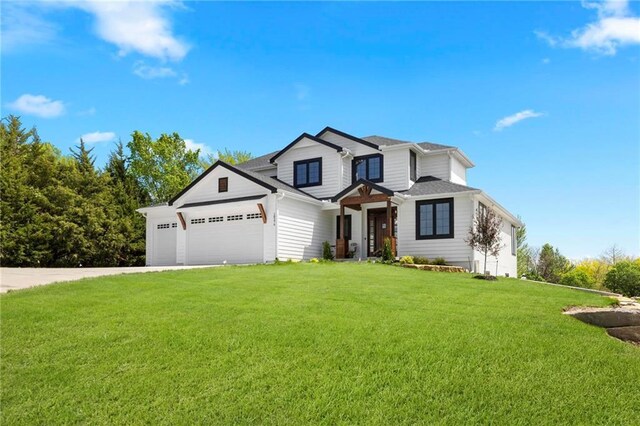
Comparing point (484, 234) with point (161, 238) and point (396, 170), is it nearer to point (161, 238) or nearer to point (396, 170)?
point (396, 170)

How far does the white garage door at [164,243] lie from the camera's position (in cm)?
2566

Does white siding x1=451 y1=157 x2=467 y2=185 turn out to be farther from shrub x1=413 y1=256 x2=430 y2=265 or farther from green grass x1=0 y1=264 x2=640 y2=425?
green grass x1=0 y1=264 x2=640 y2=425

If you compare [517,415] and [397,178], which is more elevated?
[397,178]

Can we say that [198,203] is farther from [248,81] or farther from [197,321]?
[197,321]

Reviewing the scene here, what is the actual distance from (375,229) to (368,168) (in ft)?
10.0

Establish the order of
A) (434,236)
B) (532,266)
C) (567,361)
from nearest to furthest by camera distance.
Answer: (567,361), (434,236), (532,266)

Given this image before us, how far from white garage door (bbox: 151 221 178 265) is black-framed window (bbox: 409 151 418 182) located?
11.7 m

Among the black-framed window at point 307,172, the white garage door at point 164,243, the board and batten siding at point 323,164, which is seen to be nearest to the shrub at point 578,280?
the board and batten siding at point 323,164

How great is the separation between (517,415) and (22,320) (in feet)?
25.3

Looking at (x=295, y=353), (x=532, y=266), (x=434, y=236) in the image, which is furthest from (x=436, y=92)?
(x=532, y=266)

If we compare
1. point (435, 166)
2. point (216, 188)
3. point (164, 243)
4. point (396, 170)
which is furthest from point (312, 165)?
point (164, 243)

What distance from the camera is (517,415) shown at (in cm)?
536

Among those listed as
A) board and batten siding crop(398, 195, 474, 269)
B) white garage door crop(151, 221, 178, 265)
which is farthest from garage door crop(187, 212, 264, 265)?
board and batten siding crop(398, 195, 474, 269)

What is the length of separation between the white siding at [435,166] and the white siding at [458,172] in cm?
46
